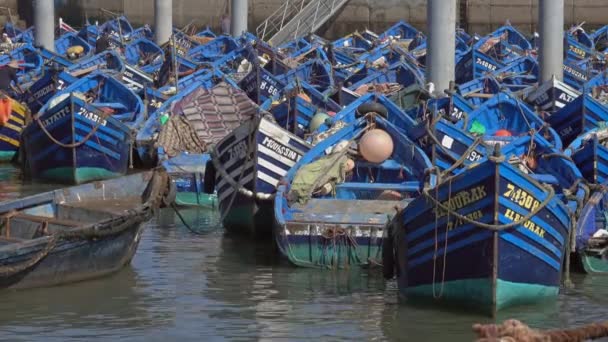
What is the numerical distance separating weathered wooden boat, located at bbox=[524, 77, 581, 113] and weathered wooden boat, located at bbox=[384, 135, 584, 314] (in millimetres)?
9506

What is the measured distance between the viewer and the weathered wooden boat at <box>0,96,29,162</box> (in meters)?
25.4

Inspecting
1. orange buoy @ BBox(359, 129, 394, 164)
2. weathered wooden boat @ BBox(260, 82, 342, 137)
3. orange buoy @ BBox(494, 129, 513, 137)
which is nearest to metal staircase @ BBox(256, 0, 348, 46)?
weathered wooden boat @ BBox(260, 82, 342, 137)

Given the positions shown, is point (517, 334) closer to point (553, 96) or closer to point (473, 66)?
point (553, 96)

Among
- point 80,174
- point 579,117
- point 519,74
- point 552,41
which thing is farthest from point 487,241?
point 519,74

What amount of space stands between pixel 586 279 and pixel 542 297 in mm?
1660

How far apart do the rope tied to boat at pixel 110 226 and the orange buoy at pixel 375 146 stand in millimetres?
2473

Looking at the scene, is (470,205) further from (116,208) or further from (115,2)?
(115,2)

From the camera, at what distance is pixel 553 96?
23812 mm

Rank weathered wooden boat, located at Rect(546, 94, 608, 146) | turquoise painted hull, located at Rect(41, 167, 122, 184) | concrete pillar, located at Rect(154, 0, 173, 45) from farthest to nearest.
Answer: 1. concrete pillar, located at Rect(154, 0, 173, 45)
2. turquoise painted hull, located at Rect(41, 167, 122, 184)
3. weathered wooden boat, located at Rect(546, 94, 608, 146)

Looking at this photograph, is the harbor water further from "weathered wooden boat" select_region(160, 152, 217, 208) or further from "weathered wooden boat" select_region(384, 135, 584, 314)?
"weathered wooden boat" select_region(160, 152, 217, 208)

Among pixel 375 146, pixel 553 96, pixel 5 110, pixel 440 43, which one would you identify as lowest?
pixel 375 146

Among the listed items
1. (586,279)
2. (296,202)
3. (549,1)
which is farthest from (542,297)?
(549,1)

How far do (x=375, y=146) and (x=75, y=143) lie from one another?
22.0 feet

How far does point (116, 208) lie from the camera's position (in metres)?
16.7
